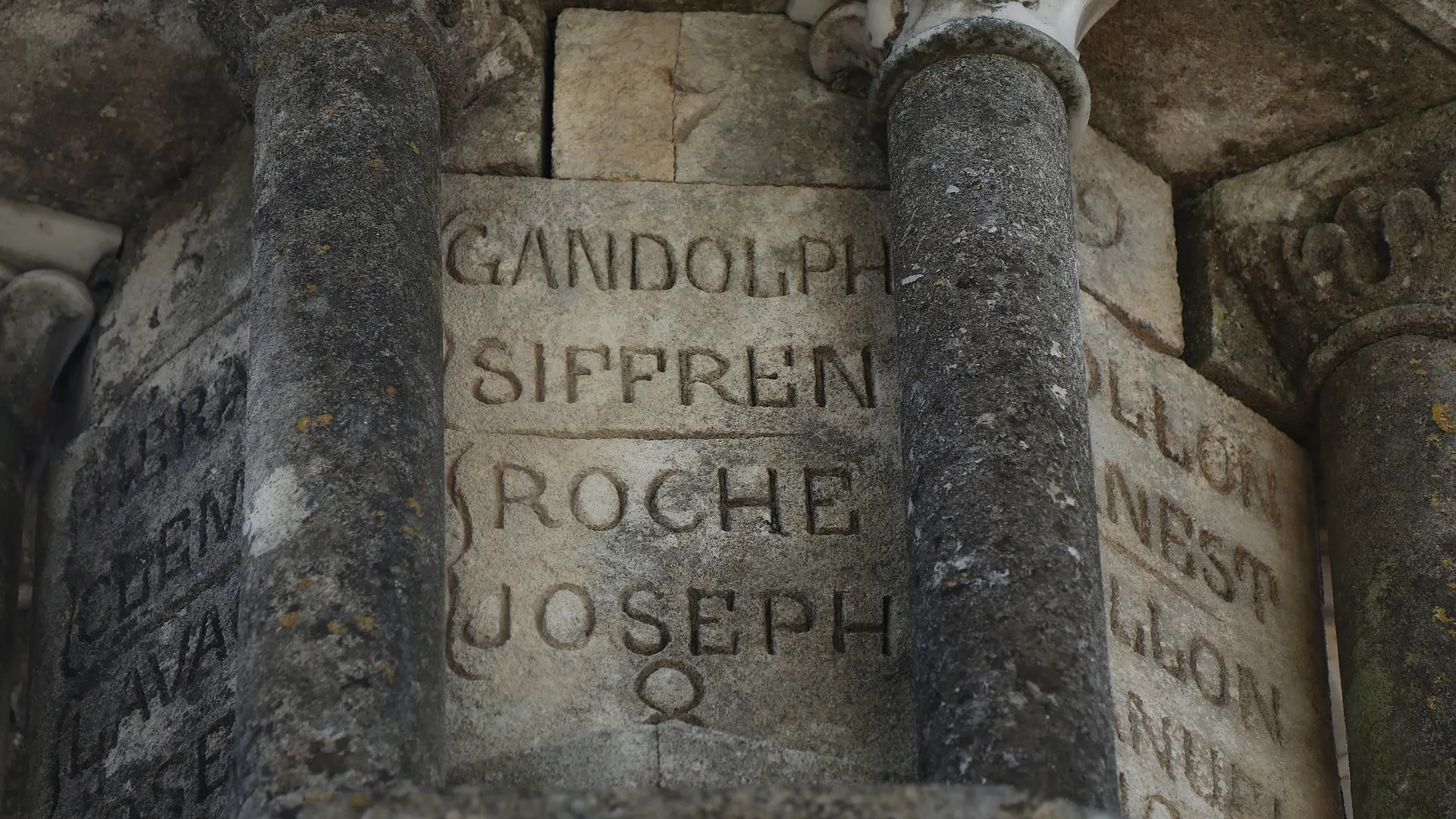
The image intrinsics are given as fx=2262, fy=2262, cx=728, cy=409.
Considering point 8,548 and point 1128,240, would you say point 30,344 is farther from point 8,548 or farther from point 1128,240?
point 1128,240

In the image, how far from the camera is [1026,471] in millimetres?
4773

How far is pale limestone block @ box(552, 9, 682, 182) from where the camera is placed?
233 inches

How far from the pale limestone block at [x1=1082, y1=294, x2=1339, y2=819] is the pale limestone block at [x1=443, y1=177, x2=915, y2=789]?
63cm

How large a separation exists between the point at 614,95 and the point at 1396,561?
2.39m

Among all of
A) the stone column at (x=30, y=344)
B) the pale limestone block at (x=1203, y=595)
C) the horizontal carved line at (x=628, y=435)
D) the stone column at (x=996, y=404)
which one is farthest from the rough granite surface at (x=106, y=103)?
the pale limestone block at (x=1203, y=595)

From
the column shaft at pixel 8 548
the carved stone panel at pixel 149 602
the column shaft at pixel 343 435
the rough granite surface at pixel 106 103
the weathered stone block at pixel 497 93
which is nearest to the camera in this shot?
the column shaft at pixel 343 435

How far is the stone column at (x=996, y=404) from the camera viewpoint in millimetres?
4469

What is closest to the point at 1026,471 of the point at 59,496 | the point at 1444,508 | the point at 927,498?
the point at 927,498

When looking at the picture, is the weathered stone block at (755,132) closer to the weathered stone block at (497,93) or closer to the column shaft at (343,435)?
the weathered stone block at (497,93)

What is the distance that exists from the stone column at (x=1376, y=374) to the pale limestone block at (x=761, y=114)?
1.17m

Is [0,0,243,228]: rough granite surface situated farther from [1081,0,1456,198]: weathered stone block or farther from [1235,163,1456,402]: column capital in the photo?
[1235,163,1456,402]: column capital

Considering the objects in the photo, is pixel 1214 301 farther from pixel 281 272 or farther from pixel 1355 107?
pixel 281 272

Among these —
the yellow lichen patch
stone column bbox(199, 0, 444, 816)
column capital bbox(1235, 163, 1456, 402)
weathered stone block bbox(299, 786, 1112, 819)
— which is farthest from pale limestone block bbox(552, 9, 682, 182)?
weathered stone block bbox(299, 786, 1112, 819)

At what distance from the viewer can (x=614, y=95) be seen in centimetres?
606
